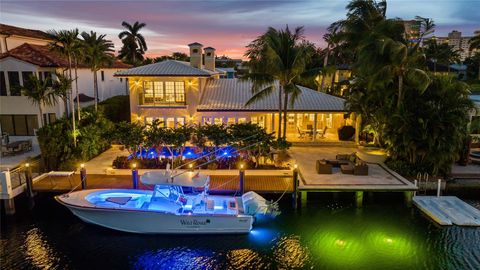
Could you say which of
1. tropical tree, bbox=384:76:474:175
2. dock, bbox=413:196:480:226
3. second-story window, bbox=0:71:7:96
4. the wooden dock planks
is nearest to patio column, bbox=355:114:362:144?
tropical tree, bbox=384:76:474:175

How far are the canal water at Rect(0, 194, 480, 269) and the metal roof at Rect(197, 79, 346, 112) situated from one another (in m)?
10.8

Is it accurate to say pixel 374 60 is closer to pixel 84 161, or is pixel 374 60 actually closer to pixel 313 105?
pixel 313 105

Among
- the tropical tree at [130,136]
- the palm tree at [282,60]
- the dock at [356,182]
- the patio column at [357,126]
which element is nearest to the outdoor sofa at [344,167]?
the dock at [356,182]

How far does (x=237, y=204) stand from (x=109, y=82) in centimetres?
2831

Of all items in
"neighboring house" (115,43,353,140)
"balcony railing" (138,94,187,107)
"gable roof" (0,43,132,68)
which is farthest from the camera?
"balcony railing" (138,94,187,107)

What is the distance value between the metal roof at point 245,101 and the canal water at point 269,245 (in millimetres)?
10789

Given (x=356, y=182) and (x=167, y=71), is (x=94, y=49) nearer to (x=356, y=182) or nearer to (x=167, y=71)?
(x=167, y=71)

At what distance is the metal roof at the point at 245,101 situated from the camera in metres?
26.7

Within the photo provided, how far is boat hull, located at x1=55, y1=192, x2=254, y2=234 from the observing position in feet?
50.2

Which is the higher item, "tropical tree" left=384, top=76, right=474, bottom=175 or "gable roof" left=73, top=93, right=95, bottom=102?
"gable roof" left=73, top=93, right=95, bottom=102

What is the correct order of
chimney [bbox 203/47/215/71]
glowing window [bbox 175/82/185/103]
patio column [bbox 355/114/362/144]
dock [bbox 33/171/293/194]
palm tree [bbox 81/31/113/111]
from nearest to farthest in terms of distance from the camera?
dock [bbox 33/171/293/194], palm tree [bbox 81/31/113/111], glowing window [bbox 175/82/185/103], patio column [bbox 355/114/362/144], chimney [bbox 203/47/215/71]

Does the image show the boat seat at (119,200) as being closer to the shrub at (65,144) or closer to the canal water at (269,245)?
the canal water at (269,245)

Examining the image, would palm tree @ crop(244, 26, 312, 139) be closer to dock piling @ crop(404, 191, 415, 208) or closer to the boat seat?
dock piling @ crop(404, 191, 415, 208)

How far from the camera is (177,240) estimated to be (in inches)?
606
